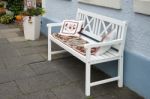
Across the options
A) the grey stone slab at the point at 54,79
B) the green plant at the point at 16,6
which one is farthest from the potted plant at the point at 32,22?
the green plant at the point at 16,6

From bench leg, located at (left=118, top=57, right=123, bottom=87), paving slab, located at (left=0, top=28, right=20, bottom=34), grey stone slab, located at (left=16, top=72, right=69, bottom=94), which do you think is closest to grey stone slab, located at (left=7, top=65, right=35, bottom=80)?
grey stone slab, located at (left=16, top=72, right=69, bottom=94)

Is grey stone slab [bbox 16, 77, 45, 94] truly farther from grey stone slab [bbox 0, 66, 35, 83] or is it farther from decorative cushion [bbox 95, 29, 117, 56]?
decorative cushion [bbox 95, 29, 117, 56]

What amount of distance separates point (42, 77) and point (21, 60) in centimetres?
94

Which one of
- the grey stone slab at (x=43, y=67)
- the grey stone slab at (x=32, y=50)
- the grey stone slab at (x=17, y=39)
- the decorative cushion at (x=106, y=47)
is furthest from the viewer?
the grey stone slab at (x=17, y=39)

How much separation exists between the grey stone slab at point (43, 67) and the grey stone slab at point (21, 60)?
0.20m

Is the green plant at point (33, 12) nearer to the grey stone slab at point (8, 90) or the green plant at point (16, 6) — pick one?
the grey stone slab at point (8, 90)

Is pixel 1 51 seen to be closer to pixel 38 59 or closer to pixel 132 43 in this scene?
pixel 38 59

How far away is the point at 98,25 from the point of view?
165 inches

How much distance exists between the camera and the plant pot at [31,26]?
6.04 meters

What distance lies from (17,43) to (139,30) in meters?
3.39

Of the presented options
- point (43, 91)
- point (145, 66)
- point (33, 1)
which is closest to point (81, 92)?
point (43, 91)

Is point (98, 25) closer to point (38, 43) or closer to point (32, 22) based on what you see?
point (38, 43)

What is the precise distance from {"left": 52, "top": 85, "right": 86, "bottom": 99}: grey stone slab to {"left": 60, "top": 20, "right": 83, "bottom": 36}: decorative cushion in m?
1.20

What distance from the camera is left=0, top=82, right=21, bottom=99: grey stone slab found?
3422 mm
